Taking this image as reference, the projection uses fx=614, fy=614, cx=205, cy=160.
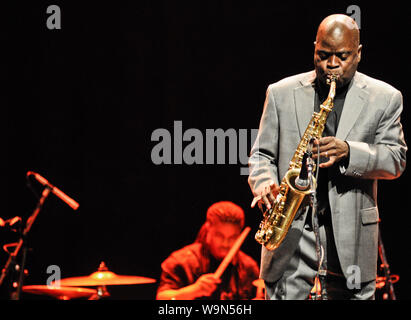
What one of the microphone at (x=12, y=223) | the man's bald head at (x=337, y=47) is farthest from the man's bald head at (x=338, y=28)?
the microphone at (x=12, y=223)

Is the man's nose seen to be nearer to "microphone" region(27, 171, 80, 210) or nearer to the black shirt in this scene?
the black shirt

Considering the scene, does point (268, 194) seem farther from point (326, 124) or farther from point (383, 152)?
point (383, 152)

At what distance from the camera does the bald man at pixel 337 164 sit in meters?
2.91

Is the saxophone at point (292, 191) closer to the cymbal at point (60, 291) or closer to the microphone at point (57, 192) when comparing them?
the microphone at point (57, 192)

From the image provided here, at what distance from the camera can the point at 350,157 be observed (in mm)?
2844

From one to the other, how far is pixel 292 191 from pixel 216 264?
2816mm

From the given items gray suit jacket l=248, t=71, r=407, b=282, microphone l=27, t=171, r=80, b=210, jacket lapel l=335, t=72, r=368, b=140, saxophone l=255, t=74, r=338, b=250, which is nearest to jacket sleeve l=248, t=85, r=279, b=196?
gray suit jacket l=248, t=71, r=407, b=282

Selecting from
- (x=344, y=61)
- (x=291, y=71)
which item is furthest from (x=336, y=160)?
(x=291, y=71)

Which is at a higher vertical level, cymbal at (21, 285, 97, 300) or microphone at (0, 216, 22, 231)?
microphone at (0, 216, 22, 231)

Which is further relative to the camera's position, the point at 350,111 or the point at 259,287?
the point at 259,287

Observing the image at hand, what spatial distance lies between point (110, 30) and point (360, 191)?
3872mm

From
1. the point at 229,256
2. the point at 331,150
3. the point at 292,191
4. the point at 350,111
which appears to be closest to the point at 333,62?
the point at 350,111

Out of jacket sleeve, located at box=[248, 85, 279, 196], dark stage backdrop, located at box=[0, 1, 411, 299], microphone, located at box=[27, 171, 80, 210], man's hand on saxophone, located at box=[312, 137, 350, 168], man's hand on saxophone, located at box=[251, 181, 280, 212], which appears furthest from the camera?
dark stage backdrop, located at box=[0, 1, 411, 299]

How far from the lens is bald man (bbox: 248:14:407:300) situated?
291 centimetres
